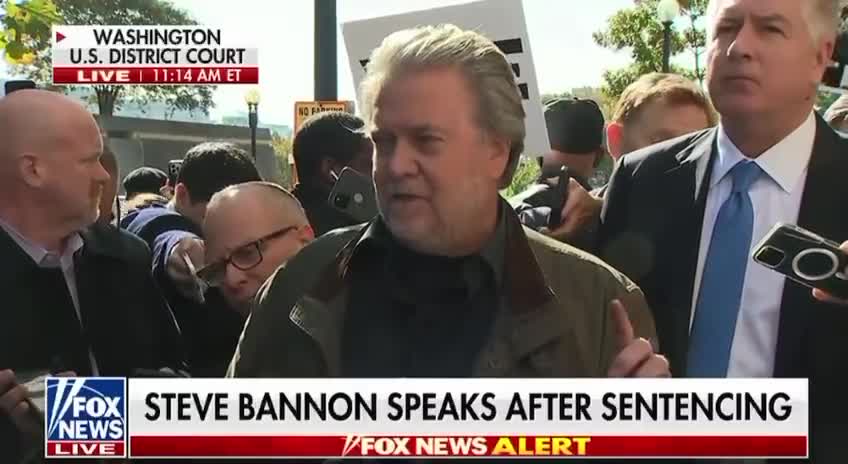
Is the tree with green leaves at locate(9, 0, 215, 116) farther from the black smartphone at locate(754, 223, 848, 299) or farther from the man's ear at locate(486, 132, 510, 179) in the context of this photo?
the black smartphone at locate(754, 223, 848, 299)

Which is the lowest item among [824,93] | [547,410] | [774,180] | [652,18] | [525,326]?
[547,410]

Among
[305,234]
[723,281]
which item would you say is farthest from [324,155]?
[723,281]

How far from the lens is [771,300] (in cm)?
119

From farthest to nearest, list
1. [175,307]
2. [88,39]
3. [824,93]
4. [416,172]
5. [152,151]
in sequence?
[152,151], [175,307], [88,39], [824,93], [416,172]

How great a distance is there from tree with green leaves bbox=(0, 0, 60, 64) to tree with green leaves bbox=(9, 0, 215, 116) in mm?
29

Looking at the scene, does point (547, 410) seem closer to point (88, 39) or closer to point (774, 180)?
point (774, 180)

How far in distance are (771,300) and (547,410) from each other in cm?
30

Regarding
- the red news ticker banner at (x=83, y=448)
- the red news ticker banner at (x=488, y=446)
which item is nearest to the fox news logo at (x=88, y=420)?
the red news ticker banner at (x=83, y=448)

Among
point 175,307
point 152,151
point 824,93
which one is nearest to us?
point 824,93

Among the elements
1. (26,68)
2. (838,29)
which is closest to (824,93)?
(838,29)

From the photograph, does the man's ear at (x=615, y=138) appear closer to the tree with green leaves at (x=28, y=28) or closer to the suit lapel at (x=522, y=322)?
the suit lapel at (x=522, y=322)

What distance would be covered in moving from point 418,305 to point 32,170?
21.2 inches

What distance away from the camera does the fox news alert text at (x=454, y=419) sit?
4.00 ft

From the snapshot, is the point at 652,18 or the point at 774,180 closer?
the point at 774,180
